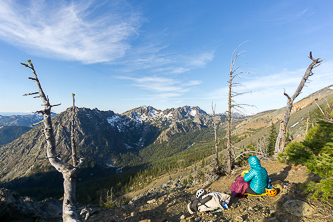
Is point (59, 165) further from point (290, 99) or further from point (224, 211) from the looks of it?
point (290, 99)

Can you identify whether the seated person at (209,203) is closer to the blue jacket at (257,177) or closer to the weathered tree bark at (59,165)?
the blue jacket at (257,177)

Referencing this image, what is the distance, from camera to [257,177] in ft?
25.3

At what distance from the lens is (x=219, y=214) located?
679 centimetres

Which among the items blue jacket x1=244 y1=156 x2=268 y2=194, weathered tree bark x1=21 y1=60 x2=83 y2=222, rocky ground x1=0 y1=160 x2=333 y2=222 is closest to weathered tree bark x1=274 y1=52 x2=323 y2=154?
rocky ground x1=0 y1=160 x2=333 y2=222

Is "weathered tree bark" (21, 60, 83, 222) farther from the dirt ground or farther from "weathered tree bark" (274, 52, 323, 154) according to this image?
"weathered tree bark" (274, 52, 323, 154)

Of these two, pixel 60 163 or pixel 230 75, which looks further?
pixel 230 75

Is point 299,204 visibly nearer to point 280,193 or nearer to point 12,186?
point 280,193

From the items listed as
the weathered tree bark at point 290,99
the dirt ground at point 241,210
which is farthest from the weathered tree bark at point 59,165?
the weathered tree bark at point 290,99

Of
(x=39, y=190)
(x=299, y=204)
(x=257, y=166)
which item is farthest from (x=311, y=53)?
(x=39, y=190)

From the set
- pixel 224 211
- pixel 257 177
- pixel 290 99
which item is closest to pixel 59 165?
pixel 224 211

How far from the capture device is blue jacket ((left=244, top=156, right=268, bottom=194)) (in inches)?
303

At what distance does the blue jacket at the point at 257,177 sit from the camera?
7684 mm

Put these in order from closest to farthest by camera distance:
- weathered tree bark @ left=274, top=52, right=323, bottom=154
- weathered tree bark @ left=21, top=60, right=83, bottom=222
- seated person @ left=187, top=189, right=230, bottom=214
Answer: weathered tree bark @ left=21, top=60, right=83, bottom=222 → seated person @ left=187, top=189, right=230, bottom=214 → weathered tree bark @ left=274, top=52, right=323, bottom=154

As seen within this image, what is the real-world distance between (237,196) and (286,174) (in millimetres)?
5398
